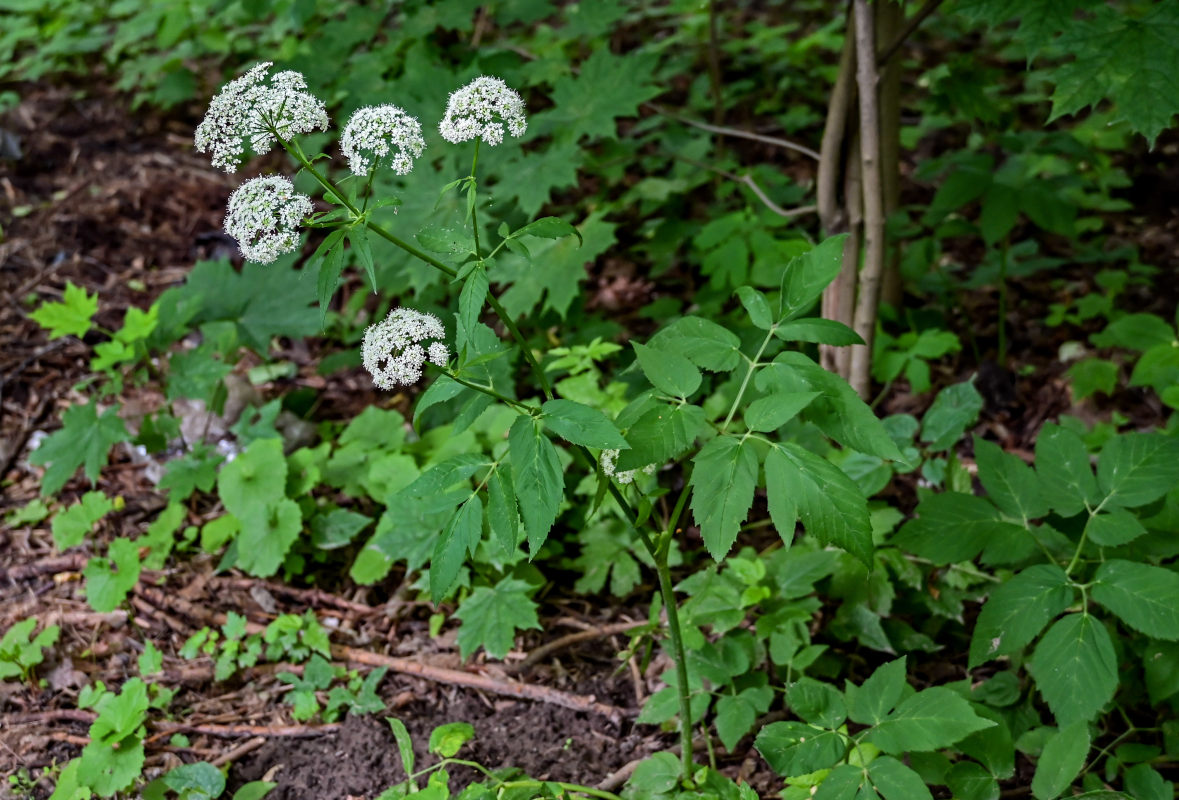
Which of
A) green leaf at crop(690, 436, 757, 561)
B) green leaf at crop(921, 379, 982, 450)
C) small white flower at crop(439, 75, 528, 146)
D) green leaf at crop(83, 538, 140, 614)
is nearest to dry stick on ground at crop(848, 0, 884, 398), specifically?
green leaf at crop(921, 379, 982, 450)

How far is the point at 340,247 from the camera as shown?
1.38 metres

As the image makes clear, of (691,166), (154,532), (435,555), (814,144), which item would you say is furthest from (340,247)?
(814,144)

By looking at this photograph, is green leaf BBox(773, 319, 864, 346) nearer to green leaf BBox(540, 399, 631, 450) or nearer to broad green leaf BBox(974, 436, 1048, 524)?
green leaf BBox(540, 399, 631, 450)

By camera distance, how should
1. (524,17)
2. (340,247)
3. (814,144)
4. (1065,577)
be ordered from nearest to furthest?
(340,247) → (1065,577) → (524,17) → (814,144)

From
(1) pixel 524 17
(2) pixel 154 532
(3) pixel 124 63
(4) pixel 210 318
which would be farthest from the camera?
(3) pixel 124 63

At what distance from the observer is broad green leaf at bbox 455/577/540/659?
7.41 feet

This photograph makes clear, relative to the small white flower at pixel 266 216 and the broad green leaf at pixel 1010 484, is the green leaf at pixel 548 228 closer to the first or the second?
the small white flower at pixel 266 216

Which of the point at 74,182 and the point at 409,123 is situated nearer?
the point at 409,123

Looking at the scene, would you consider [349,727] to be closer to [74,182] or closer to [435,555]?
[435,555]

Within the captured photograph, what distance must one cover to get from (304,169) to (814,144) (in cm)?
335

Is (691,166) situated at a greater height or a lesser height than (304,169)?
lesser

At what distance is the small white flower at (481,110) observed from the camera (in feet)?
4.77

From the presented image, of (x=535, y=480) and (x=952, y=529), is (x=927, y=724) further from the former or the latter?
(x=535, y=480)

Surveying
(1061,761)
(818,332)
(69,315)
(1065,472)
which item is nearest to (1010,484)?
(1065,472)
